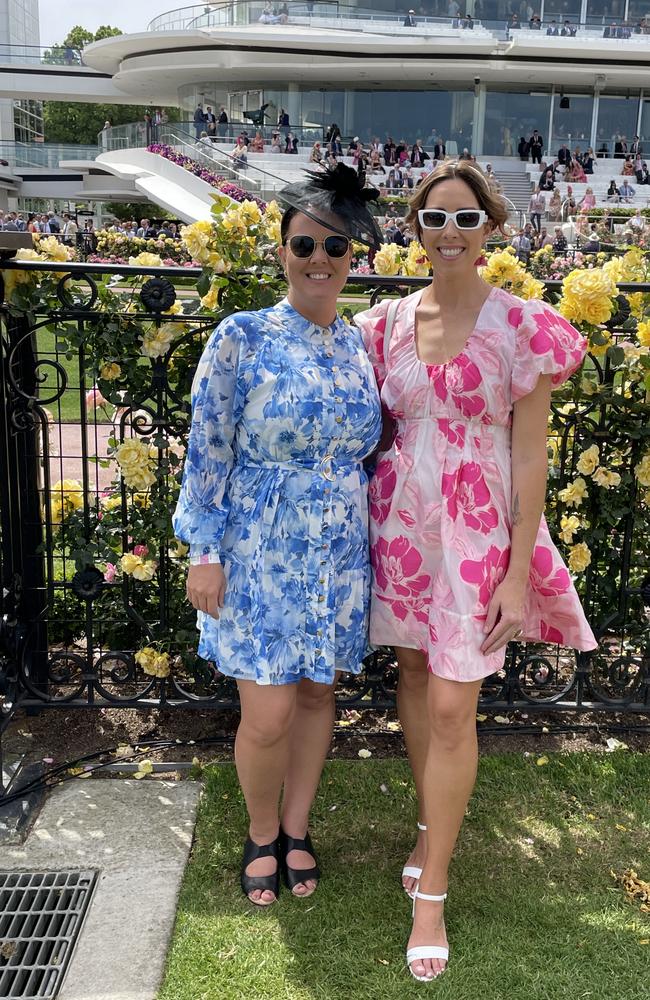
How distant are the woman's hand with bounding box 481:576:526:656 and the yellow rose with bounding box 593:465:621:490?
1.22 m

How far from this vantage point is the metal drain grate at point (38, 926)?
242 cm

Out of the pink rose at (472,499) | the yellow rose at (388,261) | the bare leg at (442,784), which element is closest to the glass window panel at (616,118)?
the yellow rose at (388,261)

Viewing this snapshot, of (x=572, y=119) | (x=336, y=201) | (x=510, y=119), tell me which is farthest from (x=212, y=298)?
(x=572, y=119)

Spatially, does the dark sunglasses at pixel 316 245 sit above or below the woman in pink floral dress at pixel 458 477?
above

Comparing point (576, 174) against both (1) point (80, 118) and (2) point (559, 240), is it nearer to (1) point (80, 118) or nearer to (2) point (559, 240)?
(2) point (559, 240)

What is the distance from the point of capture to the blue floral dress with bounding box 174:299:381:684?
96.0 inches

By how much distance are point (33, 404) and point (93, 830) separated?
4.99ft

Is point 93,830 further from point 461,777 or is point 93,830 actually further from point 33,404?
point 33,404

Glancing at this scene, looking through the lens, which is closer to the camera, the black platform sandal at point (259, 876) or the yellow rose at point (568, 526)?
the black platform sandal at point (259, 876)

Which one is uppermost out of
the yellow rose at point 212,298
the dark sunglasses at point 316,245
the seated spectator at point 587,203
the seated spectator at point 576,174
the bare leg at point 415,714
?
the seated spectator at point 576,174

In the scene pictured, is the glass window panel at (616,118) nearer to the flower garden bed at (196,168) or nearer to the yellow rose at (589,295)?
the flower garden bed at (196,168)

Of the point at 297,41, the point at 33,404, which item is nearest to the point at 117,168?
the point at 297,41

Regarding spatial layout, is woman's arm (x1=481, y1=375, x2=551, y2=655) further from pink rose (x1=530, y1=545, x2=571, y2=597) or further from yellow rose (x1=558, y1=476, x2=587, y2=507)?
yellow rose (x1=558, y1=476, x2=587, y2=507)

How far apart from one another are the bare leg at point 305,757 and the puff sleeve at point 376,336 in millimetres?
940
